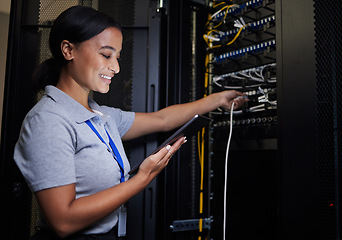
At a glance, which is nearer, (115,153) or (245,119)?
(115,153)

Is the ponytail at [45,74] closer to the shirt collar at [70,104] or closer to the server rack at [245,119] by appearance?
the shirt collar at [70,104]

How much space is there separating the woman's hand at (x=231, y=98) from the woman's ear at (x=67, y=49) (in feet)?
2.00

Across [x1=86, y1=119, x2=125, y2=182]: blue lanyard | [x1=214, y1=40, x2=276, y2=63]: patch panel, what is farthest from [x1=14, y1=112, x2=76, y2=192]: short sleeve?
[x1=214, y1=40, x2=276, y2=63]: patch panel

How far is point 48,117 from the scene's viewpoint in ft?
3.12

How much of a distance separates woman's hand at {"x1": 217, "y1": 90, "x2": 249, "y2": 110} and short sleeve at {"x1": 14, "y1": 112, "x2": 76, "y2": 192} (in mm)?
670

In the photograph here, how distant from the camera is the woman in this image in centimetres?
90

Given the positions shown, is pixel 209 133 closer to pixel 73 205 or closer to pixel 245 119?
pixel 245 119

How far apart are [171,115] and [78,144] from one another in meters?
0.45

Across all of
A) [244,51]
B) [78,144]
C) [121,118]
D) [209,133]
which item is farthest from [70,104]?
[244,51]

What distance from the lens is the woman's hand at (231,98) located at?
4.59ft

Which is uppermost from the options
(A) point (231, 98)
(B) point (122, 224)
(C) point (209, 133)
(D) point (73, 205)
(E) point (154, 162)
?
(A) point (231, 98)

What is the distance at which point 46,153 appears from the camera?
0.91 m

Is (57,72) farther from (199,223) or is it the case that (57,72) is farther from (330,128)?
(330,128)

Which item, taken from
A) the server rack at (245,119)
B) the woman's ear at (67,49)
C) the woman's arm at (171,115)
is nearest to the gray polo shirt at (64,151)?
the woman's ear at (67,49)
